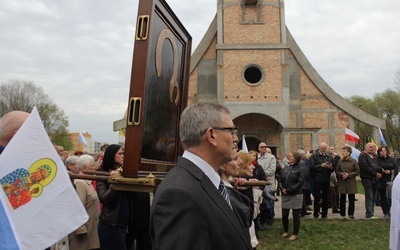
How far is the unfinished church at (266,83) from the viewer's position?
801 inches

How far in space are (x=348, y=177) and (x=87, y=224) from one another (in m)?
7.70

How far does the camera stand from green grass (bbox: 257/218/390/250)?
7.71m

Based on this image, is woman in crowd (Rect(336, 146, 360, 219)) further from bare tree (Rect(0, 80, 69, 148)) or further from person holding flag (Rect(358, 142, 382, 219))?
bare tree (Rect(0, 80, 69, 148))

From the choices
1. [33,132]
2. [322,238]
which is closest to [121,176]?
[33,132]

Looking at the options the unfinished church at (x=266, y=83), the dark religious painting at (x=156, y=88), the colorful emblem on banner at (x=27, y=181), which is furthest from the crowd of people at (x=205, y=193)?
the unfinished church at (x=266, y=83)

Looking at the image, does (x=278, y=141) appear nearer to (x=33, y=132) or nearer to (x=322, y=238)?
(x=322, y=238)

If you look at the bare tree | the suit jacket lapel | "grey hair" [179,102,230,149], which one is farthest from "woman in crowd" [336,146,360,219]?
the bare tree

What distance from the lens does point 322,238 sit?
8.31 metres

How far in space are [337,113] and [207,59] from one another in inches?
302

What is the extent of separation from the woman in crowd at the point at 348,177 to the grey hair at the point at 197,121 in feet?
29.9

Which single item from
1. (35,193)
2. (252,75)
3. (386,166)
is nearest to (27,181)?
(35,193)

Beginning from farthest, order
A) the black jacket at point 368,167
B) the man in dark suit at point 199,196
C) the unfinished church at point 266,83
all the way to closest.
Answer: the unfinished church at point 266,83 → the black jacket at point 368,167 → the man in dark suit at point 199,196

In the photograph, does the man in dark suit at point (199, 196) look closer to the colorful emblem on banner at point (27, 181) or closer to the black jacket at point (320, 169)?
the colorful emblem on banner at point (27, 181)

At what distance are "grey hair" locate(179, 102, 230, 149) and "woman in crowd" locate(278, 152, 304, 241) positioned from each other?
6582mm
